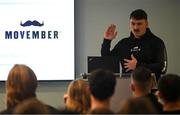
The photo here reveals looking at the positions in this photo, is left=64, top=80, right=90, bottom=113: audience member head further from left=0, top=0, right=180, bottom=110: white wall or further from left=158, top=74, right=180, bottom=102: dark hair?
left=0, top=0, right=180, bottom=110: white wall

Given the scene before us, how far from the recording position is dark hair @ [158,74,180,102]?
9.30 feet

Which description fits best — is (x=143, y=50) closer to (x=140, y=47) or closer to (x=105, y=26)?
(x=140, y=47)

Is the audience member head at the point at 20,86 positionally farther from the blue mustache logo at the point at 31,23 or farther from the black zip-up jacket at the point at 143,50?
the blue mustache logo at the point at 31,23

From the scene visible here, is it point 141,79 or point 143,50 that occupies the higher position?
point 143,50

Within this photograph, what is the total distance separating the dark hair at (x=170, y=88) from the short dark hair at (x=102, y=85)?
→ 0.42 m

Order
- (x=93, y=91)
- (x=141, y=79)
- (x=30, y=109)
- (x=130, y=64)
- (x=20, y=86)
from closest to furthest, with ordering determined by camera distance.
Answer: (x=30, y=109) → (x=93, y=91) → (x=20, y=86) → (x=141, y=79) → (x=130, y=64)

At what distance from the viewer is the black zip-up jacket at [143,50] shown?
14.1 ft

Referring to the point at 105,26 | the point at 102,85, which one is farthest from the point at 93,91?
the point at 105,26

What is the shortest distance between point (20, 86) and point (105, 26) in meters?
3.08

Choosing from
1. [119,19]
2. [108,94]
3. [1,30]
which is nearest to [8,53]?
[1,30]

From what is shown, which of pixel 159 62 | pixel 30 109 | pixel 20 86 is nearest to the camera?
pixel 30 109

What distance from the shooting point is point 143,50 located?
4391 mm

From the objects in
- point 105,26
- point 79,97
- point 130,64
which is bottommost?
point 79,97

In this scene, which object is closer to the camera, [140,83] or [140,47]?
[140,83]
